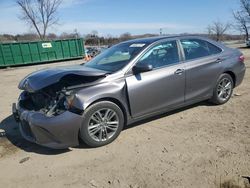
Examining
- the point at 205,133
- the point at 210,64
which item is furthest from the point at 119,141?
the point at 210,64

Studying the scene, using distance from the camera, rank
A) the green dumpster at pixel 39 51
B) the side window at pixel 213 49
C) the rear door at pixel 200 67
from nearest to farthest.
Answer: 1. the rear door at pixel 200 67
2. the side window at pixel 213 49
3. the green dumpster at pixel 39 51

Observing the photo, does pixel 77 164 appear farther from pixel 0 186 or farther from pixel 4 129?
pixel 4 129

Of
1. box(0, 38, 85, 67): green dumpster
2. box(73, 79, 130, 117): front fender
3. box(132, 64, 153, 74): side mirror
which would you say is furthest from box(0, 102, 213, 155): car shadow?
A: box(0, 38, 85, 67): green dumpster

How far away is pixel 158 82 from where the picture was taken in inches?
191

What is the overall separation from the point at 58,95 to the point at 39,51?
23804 mm

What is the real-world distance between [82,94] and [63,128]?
1.80 feet

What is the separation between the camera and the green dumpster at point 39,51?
82.6ft

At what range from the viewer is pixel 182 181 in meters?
3.30

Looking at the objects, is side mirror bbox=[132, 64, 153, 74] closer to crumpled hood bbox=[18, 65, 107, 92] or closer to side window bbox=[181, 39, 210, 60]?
crumpled hood bbox=[18, 65, 107, 92]

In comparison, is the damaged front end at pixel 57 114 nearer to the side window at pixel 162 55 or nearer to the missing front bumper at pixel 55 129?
the missing front bumper at pixel 55 129

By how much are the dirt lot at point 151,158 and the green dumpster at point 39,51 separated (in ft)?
71.1

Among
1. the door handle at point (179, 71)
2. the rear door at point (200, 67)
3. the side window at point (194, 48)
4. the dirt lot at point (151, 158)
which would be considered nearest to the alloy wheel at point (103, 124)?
the dirt lot at point (151, 158)

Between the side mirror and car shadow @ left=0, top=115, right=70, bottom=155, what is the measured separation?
64.4 inches

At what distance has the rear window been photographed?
17.7 feet
